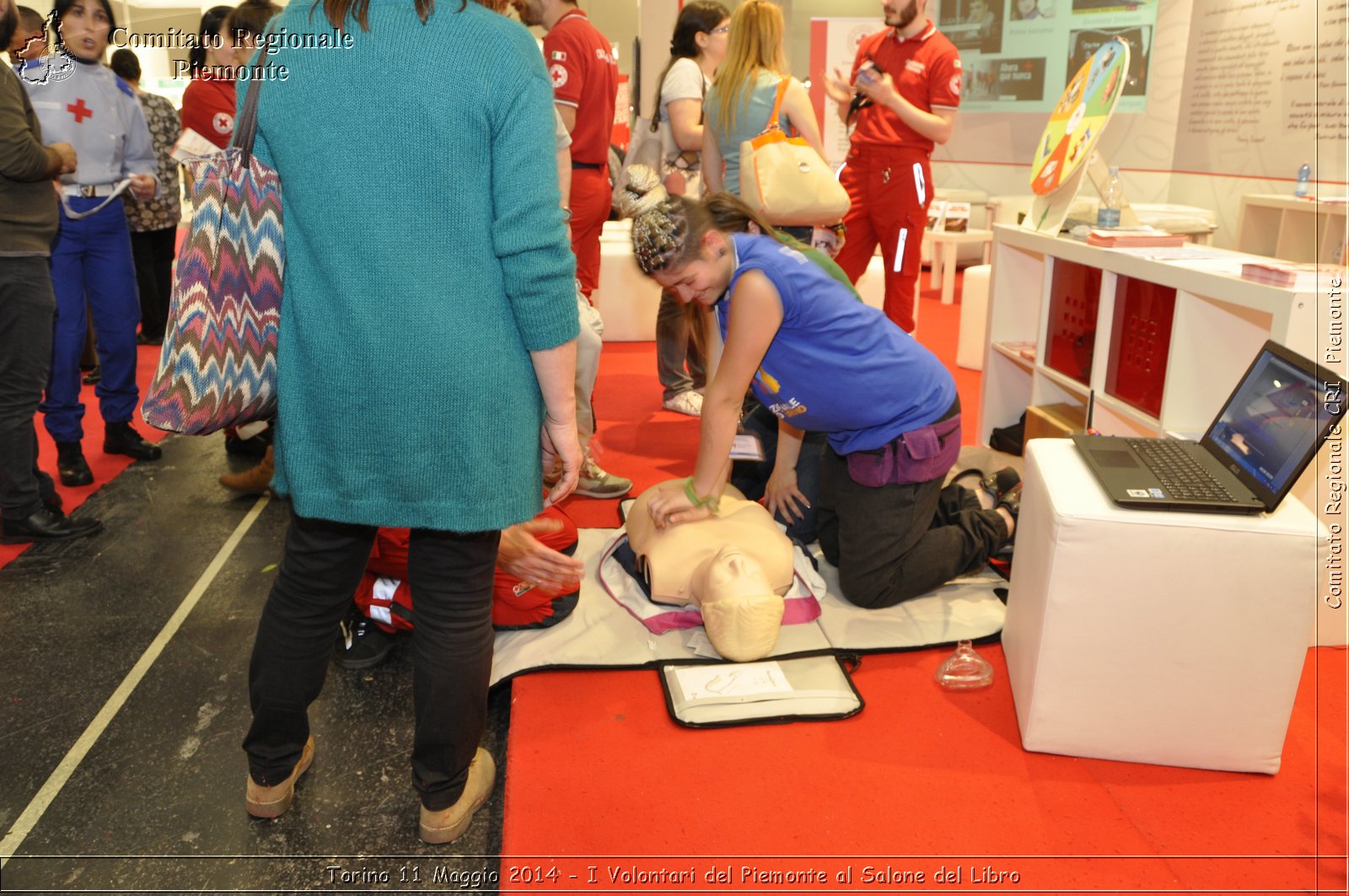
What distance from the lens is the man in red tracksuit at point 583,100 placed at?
137 inches

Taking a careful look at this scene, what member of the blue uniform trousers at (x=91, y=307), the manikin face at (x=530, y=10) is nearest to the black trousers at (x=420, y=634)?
the blue uniform trousers at (x=91, y=307)

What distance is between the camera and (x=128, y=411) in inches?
146

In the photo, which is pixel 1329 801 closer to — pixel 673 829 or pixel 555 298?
pixel 673 829

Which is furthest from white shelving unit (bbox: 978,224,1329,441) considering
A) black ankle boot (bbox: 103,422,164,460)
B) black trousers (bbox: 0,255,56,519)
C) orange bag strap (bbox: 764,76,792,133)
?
black ankle boot (bbox: 103,422,164,460)

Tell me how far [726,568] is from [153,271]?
14.0 feet

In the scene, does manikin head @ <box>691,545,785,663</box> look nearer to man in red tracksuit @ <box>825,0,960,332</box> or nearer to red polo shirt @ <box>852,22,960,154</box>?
man in red tracksuit @ <box>825,0,960,332</box>

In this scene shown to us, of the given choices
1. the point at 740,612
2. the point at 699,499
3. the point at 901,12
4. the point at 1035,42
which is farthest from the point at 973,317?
the point at 1035,42

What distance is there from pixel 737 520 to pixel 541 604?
0.54 metres

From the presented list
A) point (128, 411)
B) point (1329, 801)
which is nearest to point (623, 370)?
point (128, 411)

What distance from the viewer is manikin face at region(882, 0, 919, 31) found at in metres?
3.88

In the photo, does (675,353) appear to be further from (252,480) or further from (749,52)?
(252,480)

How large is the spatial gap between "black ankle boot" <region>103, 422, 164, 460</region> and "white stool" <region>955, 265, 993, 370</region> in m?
3.63

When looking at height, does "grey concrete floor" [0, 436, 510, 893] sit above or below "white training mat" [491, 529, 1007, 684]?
below

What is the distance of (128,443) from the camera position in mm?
3711
